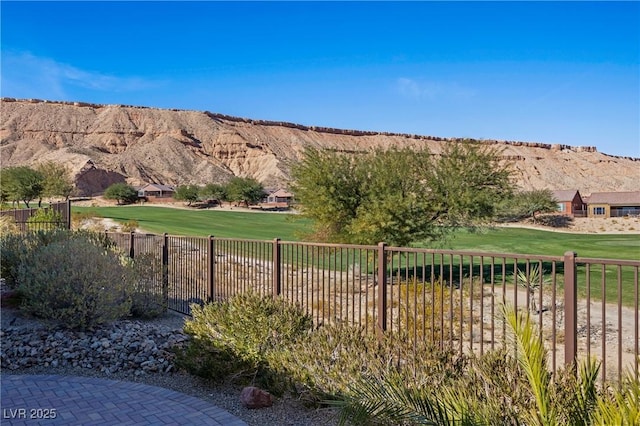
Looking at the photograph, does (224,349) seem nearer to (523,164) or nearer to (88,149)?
(88,149)

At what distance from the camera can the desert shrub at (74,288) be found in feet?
26.7

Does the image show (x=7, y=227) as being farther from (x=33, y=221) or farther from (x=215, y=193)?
(x=215, y=193)

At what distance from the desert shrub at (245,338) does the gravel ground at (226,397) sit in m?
0.18

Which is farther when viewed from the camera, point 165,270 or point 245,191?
point 245,191

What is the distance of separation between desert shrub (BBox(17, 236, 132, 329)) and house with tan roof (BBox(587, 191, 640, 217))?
78563 millimetres

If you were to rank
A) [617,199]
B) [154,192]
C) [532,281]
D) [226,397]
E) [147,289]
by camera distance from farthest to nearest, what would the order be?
[154,192]
[617,199]
[532,281]
[147,289]
[226,397]

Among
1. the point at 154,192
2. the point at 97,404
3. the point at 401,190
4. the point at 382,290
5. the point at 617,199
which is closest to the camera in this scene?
the point at 97,404

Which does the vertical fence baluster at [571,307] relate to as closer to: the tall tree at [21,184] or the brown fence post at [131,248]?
the brown fence post at [131,248]

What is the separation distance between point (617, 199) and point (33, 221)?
80496 mm

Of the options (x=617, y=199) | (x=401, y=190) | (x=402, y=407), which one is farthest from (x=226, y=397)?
(x=617, y=199)

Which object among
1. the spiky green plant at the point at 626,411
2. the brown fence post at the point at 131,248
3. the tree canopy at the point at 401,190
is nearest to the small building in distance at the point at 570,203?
the tree canopy at the point at 401,190

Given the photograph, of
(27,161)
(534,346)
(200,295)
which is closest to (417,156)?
(200,295)

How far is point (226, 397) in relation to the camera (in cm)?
616

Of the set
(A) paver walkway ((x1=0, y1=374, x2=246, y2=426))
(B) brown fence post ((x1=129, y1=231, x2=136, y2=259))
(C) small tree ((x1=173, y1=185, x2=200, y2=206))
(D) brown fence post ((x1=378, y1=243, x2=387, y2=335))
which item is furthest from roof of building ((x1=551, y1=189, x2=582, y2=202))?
(A) paver walkway ((x1=0, y1=374, x2=246, y2=426))
